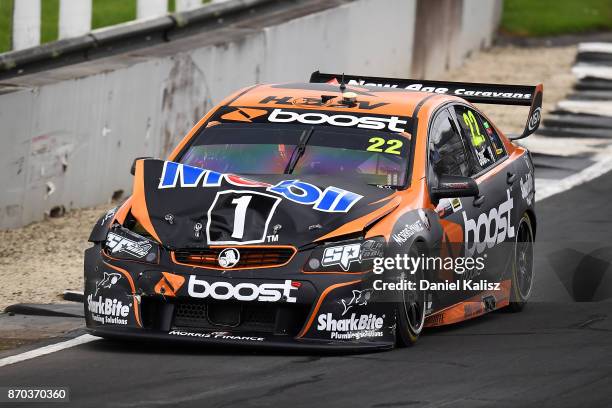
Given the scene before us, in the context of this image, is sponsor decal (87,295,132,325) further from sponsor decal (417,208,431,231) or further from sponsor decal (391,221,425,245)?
sponsor decal (417,208,431,231)

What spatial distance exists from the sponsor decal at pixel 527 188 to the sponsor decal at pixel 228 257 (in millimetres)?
3137

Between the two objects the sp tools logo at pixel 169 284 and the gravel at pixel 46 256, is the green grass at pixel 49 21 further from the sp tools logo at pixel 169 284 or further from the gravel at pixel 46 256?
the sp tools logo at pixel 169 284

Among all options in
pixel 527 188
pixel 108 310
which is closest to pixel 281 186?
pixel 108 310

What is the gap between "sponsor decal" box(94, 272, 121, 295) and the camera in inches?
339

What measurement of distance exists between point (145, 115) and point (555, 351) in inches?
304

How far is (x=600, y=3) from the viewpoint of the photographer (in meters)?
31.7

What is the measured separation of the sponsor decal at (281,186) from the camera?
8.72 m

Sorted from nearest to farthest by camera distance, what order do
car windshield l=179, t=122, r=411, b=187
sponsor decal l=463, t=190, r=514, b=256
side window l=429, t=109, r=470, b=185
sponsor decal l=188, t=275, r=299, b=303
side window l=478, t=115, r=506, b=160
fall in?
sponsor decal l=188, t=275, r=299, b=303, car windshield l=179, t=122, r=411, b=187, side window l=429, t=109, r=470, b=185, sponsor decal l=463, t=190, r=514, b=256, side window l=478, t=115, r=506, b=160

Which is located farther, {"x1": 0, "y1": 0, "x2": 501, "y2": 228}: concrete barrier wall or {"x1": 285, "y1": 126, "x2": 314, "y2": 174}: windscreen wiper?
{"x1": 0, "y1": 0, "x2": 501, "y2": 228}: concrete barrier wall

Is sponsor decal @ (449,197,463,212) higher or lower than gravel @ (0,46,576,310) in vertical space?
higher

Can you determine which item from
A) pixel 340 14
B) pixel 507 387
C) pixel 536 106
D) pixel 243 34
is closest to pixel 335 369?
pixel 507 387

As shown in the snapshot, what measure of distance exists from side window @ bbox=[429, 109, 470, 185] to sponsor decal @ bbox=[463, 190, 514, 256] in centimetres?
32

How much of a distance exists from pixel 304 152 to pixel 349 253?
1.26 metres

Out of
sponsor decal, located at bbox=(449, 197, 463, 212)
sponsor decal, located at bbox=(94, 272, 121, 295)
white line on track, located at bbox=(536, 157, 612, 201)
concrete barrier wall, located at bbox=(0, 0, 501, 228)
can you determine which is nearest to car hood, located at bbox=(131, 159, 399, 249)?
sponsor decal, located at bbox=(94, 272, 121, 295)
